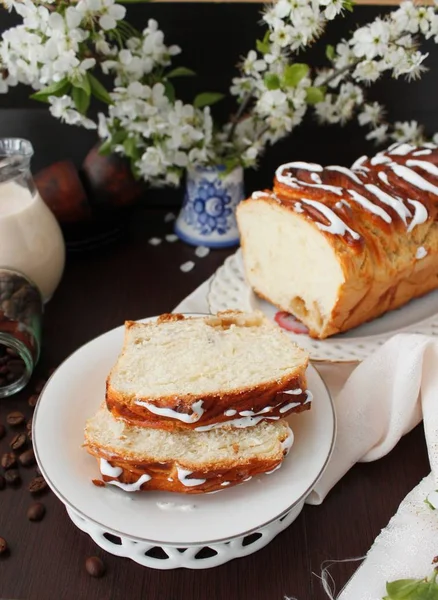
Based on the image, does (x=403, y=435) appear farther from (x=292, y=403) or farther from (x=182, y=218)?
(x=182, y=218)

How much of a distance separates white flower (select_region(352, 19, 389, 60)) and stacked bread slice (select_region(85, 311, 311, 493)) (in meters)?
0.97

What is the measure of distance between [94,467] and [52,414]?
177mm

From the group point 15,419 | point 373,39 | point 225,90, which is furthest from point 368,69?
point 15,419

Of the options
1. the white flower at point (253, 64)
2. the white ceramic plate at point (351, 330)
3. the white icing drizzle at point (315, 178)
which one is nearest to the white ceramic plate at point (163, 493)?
the white ceramic plate at point (351, 330)

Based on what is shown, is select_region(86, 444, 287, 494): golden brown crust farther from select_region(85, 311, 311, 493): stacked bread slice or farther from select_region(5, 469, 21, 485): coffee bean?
select_region(5, 469, 21, 485): coffee bean

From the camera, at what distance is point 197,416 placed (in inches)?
54.1

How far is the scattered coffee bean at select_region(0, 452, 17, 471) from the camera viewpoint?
1.56 metres

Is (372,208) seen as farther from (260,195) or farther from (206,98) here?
(206,98)

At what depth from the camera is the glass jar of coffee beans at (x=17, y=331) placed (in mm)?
1730

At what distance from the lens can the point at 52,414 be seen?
1.52 m

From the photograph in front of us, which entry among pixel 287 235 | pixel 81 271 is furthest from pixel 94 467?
pixel 81 271

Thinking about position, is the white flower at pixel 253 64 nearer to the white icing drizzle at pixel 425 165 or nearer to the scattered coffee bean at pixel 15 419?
the white icing drizzle at pixel 425 165

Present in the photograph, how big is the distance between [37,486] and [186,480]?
1.30ft

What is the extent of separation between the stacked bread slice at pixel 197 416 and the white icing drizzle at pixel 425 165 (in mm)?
867
